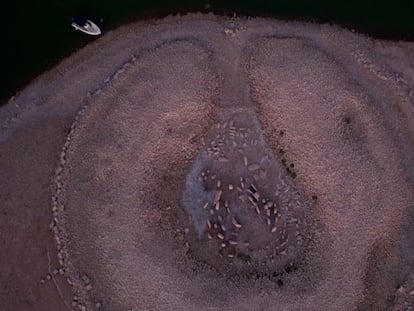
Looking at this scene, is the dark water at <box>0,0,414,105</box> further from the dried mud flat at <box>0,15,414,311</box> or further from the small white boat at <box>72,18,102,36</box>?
the dried mud flat at <box>0,15,414,311</box>

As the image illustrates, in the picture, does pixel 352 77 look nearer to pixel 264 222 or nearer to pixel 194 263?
pixel 264 222

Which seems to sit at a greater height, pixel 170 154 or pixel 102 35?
pixel 102 35

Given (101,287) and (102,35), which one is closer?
(101,287)

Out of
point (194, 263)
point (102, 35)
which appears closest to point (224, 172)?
point (194, 263)

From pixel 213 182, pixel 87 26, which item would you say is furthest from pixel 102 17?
pixel 213 182

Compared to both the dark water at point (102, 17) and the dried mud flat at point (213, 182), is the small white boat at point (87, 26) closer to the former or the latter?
the dark water at point (102, 17)

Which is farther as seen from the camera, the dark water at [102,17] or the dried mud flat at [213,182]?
the dark water at [102,17]

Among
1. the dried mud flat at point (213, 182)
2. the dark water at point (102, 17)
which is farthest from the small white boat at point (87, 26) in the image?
the dried mud flat at point (213, 182)
